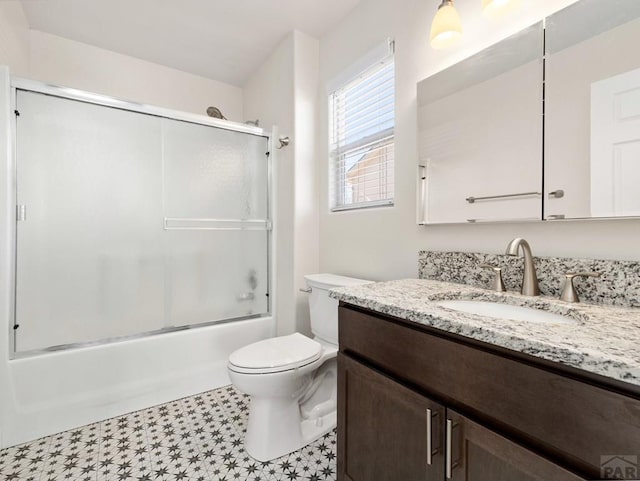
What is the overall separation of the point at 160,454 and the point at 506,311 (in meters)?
1.60

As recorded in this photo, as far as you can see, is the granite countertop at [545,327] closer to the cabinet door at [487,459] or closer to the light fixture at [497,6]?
the cabinet door at [487,459]

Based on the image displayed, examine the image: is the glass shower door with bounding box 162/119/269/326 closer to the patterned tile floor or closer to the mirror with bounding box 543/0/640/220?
the patterned tile floor

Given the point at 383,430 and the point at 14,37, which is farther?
the point at 14,37

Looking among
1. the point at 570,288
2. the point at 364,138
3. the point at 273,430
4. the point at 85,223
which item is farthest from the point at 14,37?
the point at 570,288

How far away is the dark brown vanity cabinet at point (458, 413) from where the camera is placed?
1.75 ft

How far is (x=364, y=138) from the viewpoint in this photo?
6.27 feet

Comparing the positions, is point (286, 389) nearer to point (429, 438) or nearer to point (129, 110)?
point (429, 438)

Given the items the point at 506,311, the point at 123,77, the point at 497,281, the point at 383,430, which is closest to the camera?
the point at 383,430

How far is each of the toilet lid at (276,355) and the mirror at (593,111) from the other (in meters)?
1.16

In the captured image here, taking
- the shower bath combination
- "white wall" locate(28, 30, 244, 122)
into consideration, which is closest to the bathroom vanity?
the shower bath combination

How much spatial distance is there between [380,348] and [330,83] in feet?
6.01

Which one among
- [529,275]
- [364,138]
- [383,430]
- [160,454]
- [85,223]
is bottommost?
[160,454]

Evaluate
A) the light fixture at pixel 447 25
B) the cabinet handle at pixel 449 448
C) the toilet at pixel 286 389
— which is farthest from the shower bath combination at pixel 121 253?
the cabinet handle at pixel 449 448

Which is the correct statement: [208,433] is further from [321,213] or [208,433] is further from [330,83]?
[330,83]
